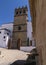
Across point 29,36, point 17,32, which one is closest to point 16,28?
point 17,32

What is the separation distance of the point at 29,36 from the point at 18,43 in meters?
3.80

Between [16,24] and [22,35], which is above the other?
[16,24]

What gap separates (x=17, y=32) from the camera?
37.8m

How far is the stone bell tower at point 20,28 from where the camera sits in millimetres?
36128

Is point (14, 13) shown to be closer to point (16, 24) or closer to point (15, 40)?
point (16, 24)

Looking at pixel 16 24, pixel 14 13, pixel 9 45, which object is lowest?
pixel 9 45

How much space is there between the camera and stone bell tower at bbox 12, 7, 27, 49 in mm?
36128

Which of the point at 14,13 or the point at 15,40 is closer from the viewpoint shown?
the point at 15,40

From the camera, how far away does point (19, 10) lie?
4016 centimetres

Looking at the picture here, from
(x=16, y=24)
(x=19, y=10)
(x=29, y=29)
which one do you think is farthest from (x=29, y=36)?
(x=19, y=10)

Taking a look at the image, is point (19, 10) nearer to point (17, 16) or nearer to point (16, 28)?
point (17, 16)

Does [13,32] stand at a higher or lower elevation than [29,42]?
higher

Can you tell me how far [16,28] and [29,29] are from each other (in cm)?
335

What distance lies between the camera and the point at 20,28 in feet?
124
